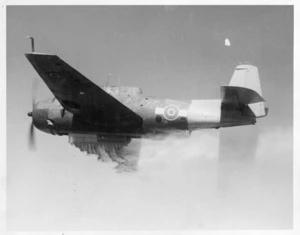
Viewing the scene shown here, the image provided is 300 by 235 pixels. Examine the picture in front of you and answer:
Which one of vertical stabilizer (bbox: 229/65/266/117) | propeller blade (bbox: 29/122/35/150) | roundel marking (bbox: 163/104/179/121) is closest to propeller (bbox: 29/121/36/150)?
propeller blade (bbox: 29/122/35/150)

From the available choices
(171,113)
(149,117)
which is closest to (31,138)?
(149,117)

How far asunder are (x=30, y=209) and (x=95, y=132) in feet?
9.31

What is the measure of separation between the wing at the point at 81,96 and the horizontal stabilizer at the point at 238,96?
2.58 meters

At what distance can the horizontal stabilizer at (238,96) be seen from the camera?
1675 centimetres

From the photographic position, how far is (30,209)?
1831 cm

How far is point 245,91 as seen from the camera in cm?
1681

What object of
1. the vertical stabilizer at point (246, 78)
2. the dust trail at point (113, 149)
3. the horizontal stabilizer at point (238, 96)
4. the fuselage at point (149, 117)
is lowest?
the dust trail at point (113, 149)

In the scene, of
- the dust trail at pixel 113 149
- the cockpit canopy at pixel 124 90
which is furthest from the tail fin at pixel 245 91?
the dust trail at pixel 113 149

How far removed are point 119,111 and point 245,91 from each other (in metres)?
3.61

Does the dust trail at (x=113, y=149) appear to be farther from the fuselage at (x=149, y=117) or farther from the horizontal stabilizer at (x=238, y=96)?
the horizontal stabilizer at (x=238, y=96)

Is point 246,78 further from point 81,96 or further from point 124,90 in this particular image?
point 81,96

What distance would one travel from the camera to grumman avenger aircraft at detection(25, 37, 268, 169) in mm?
17344

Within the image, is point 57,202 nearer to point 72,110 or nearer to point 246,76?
point 72,110

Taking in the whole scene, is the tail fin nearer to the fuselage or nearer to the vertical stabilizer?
the vertical stabilizer
